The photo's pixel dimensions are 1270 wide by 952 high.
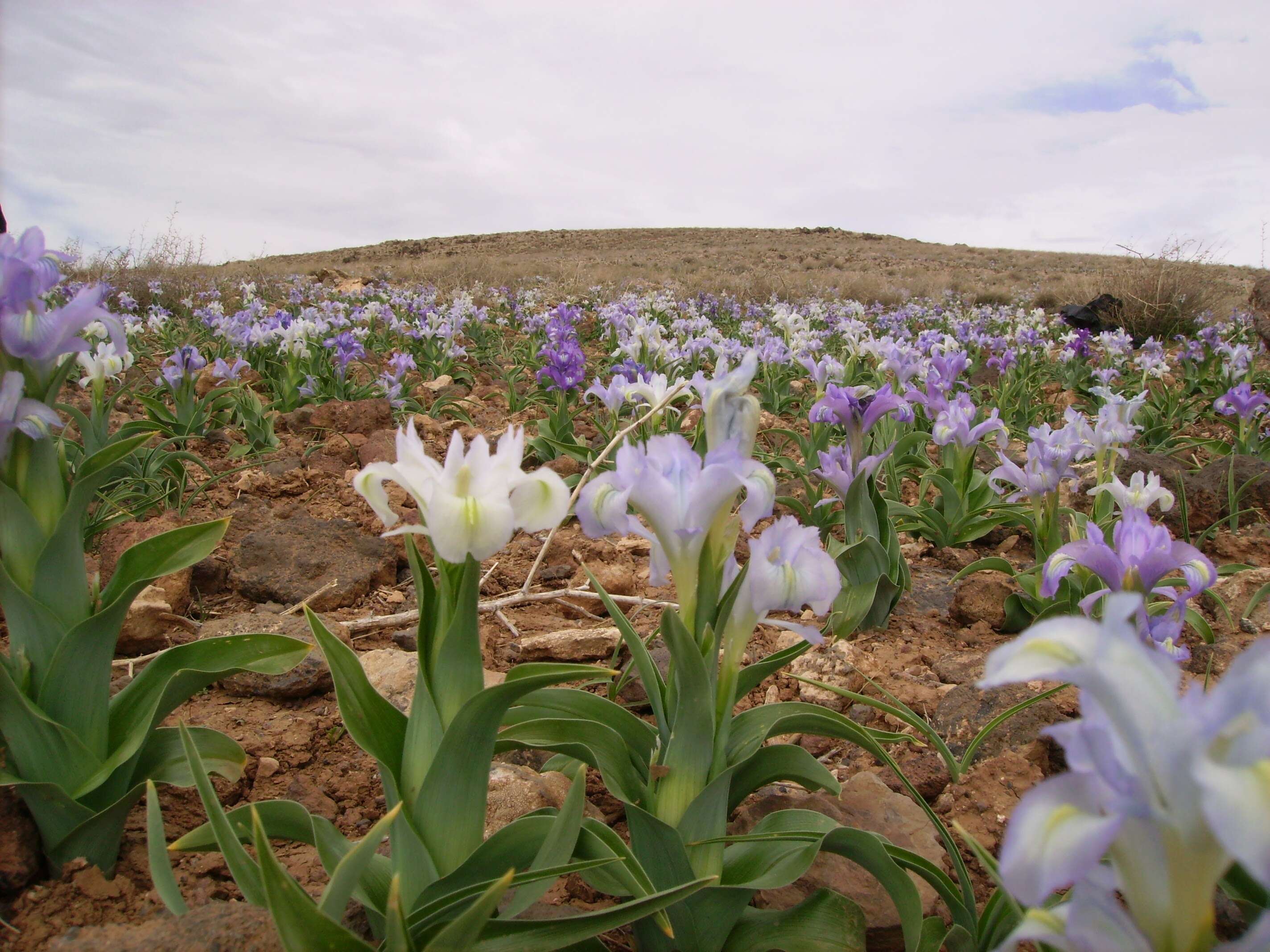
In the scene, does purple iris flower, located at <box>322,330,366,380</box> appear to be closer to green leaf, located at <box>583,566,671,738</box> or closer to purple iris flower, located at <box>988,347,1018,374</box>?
green leaf, located at <box>583,566,671,738</box>

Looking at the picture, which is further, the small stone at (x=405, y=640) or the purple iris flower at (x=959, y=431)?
the purple iris flower at (x=959, y=431)

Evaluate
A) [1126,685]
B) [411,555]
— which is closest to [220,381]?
[411,555]

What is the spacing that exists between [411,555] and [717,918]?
32.2 inches

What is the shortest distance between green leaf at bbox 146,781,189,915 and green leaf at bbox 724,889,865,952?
0.91 m

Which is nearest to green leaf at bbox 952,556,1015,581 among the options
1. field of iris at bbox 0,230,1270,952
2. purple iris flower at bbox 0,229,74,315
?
field of iris at bbox 0,230,1270,952

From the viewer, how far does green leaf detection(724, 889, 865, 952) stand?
4.40 ft

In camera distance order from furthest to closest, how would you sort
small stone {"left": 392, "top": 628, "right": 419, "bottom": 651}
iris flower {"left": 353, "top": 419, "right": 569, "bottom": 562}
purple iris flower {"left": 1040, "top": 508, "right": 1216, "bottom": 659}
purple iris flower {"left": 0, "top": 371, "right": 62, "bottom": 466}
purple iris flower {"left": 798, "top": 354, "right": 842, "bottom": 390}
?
purple iris flower {"left": 798, "top": 354, "right": 842, "bottom": 390}, small stone {"left": 392, "top": 628, "right": 419, "bottom": 651}, purple iris flower {"left": 1040, "top": 508, "right": 1216, "bottom": 659}, purple iris flower {"left": 0, "top": 371, "right": 62, "bottom": 466}, iris flower {"left": 353, "top": 419, "right": 569, "bottom": 562}

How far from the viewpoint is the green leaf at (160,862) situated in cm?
115

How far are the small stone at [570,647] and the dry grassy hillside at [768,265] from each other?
12563 millimetres

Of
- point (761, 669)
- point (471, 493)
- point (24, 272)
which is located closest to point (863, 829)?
point (761, 669)

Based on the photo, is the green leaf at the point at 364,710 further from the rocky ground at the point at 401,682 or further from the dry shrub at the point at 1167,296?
the dry shrub at the point at 1167,296

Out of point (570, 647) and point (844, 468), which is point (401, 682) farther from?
point (844, 468)

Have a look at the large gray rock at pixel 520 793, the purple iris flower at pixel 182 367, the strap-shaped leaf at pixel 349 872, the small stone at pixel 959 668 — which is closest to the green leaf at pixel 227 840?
the strap-shaped leaf at pixel 349 872

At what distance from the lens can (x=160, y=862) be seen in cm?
118
